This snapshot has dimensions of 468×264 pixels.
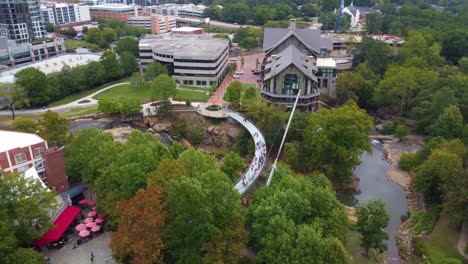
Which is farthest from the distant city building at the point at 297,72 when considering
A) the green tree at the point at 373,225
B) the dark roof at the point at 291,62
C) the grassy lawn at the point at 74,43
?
the grassy lawn at the point at 74,43

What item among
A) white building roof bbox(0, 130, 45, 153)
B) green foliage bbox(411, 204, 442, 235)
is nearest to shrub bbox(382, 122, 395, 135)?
green foliage bbox(411, 204, 442, 235)

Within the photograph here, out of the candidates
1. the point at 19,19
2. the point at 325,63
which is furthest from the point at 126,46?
the point at 325,63

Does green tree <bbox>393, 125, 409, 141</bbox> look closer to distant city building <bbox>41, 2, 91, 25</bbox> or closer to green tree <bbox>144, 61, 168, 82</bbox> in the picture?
green tree <bbox>144, 61, 168, 82</bbox>

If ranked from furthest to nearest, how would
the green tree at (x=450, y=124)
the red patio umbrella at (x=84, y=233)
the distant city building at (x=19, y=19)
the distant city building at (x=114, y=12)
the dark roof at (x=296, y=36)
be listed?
1. the distant city building at (x=114, y=12)
2. the distant city building at (x=19, y=19)
3. the dark roof at (x=296, y=36)
4. the green tree at (x=450, y=124)
5. the red patio umbrella at (x=84, y=233)

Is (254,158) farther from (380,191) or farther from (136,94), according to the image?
(136,94)

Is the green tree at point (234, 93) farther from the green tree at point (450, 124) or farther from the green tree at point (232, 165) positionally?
the green tree at point (450, 124)
